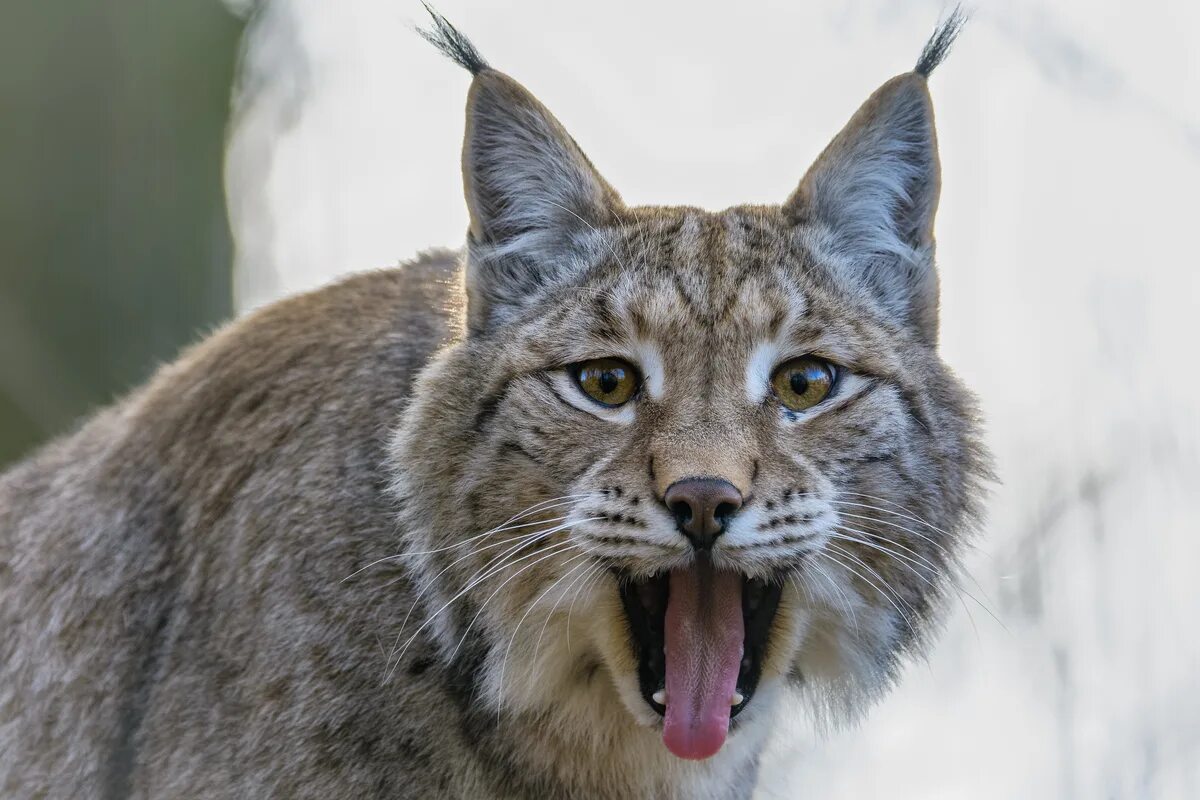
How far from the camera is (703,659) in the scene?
4.16 m

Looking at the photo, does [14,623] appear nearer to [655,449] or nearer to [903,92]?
[655,449]

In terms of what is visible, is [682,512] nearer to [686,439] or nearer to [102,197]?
[686,439]

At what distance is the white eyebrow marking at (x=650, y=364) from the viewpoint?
171 inches

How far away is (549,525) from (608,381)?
49 cm

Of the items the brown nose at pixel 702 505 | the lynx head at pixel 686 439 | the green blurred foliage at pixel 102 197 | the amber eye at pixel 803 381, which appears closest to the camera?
the brown nose at pixel 702 505

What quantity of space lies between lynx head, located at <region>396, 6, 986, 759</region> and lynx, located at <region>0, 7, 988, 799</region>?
11 mm

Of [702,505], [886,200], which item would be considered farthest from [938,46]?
[702,505]

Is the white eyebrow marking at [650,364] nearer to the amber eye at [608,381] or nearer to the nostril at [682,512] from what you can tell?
the amber eye at [608,381]

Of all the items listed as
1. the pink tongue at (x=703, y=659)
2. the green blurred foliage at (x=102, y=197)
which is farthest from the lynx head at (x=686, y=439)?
the green blurred foliage at (x=102, y=197)

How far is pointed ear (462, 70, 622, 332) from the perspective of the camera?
186 inches

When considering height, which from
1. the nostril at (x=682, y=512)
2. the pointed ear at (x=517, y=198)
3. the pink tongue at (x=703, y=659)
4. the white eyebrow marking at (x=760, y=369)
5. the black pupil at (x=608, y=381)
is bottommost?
the pink tongue at (x=703, y=659)

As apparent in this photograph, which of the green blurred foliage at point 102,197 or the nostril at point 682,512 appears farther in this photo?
the green blurred foliage at point 102,197

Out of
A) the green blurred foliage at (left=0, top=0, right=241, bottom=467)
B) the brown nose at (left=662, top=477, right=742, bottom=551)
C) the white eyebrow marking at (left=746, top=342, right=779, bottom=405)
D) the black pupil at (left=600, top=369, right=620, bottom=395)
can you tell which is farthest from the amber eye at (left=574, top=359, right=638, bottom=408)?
the green blurred foliage at (left=0, top=0, right=241, bottom=467)

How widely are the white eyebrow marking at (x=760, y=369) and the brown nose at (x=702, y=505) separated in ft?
1.66
